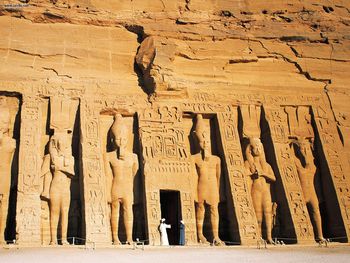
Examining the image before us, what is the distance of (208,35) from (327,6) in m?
3.73

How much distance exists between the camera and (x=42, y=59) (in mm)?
11375

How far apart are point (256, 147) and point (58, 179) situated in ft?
14.3

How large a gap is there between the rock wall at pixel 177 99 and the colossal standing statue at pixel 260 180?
165 mm

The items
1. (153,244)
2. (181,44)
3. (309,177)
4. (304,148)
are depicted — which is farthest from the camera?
(181,44)

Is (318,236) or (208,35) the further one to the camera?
(208,35)

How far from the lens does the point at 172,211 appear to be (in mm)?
11148

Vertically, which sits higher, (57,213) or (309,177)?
(309,177)

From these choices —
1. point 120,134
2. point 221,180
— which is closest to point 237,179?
point 221,180

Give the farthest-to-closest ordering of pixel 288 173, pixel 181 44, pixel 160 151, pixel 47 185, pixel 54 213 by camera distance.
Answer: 1. pixel 181 44
2. pixel 288 173
3. pixel 160 151
4. pixel 47 185
5. pixel 54 213

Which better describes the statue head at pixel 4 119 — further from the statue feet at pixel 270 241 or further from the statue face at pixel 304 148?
the statue face at pixel 304 148

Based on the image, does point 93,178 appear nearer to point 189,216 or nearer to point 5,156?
point 5,156

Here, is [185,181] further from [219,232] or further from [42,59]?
[42,59]

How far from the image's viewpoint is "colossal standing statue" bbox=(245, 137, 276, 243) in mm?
10898

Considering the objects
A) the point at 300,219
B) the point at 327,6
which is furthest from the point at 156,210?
the point at 327,6
